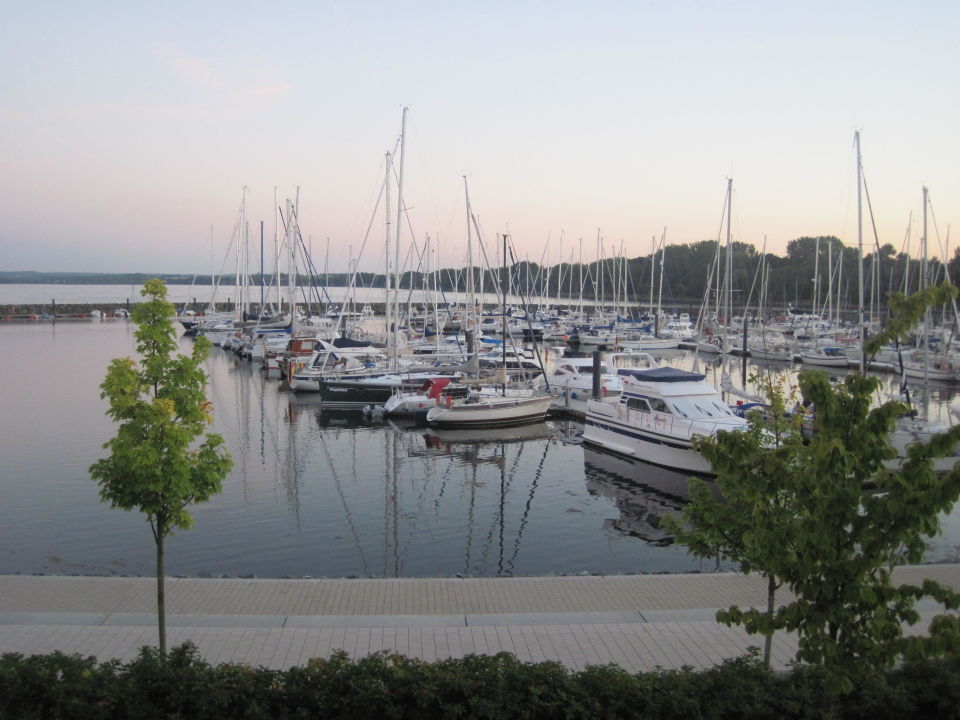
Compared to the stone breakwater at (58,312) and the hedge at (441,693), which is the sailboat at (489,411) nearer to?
the hedge at (441,693)

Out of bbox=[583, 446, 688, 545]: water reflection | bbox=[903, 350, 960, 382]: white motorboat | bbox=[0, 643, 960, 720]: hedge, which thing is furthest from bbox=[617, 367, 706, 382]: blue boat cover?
bbox=[903, 350, 960, 382]: white motorboat

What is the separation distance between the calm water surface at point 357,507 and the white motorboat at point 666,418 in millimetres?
699

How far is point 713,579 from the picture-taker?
14.4 m

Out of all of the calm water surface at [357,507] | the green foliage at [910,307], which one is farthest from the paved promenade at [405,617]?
the green foliage at [910,307]

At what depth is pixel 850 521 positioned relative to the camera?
23.4 ft

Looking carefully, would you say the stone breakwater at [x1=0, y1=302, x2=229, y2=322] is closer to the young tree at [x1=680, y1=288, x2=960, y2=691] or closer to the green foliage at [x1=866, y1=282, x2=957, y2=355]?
the young tree at [x1=680, y1=288, x2=960, y2=691]

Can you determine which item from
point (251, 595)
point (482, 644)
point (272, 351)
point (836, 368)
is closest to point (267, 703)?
point (482, 644)

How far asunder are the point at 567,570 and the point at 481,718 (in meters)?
9.40

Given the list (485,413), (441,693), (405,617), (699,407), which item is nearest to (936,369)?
(485,413)

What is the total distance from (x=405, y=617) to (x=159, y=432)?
4911 mm

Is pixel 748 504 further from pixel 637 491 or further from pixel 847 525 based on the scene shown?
pixel 637 491

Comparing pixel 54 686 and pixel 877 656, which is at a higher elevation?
pixel 877 656

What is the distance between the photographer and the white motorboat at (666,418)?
25859 millimetres

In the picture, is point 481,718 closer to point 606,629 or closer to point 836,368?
point 606,629
